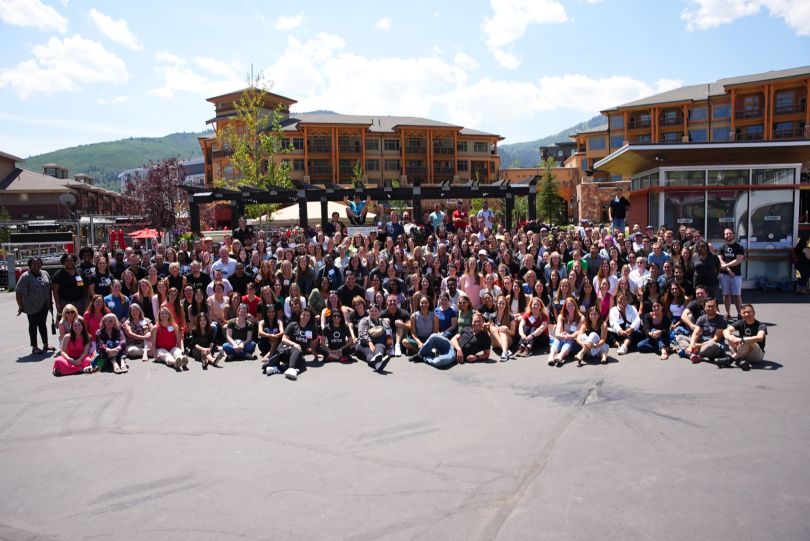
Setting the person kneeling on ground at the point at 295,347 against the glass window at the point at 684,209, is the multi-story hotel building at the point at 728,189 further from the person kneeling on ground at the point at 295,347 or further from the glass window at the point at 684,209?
the person kneeling on ground at the point at 295,347

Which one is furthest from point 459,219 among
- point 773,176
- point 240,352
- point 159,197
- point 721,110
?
point 721,110

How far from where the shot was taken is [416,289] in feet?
38.2

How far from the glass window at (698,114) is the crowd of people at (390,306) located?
203ft

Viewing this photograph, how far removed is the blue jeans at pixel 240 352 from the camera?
1059 cm

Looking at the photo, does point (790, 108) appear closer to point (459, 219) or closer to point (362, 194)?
point (459, 219)

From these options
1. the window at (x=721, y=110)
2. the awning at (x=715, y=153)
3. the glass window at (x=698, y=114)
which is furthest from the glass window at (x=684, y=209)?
the glass window at (x=698, y=114)

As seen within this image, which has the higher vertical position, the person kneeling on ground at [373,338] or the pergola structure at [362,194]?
the pergola structure at [362,194]

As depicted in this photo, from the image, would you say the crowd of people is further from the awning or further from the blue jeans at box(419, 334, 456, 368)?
the awning

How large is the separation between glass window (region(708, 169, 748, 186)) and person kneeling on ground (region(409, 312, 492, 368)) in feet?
33.2

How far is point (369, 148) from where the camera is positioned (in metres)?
69.4

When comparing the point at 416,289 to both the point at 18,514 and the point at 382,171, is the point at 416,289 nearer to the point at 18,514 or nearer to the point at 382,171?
the point at 18,514

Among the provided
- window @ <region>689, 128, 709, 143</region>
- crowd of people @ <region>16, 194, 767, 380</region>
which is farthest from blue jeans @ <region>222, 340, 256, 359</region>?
window @ <region>689, 128, 709, 143</region>

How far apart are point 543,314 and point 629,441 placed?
15.5ft

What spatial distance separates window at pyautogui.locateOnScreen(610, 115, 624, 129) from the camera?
7194cm
